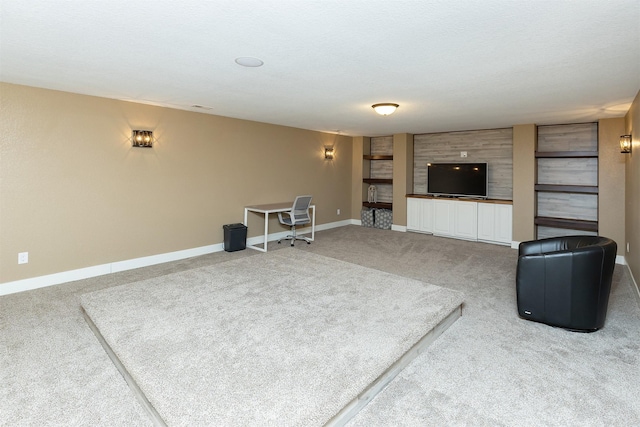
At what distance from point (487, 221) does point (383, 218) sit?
232 cm

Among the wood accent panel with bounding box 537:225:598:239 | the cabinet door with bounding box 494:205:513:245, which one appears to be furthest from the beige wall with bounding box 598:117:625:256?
the cabinet door with bounding box 494:205:513:245

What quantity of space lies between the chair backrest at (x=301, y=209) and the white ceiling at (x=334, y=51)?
6.70 feet

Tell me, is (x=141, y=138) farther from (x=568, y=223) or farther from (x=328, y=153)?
(x=568, y=223)

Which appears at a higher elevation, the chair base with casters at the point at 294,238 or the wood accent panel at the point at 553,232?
the wood accent panel at the point at 553,232

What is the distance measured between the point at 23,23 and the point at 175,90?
1.76 meters

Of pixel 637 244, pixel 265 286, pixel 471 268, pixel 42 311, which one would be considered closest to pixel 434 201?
pixel 471 268

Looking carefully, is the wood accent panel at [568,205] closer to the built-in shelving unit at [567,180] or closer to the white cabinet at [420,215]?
the built-in shelving unit at [567,180]

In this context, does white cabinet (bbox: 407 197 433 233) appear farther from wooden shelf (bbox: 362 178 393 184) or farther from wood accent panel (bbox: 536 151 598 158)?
wood accent panel (bbox: 536 151 598 158)

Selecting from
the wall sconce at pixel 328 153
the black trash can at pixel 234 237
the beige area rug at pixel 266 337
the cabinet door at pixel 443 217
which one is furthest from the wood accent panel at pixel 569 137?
the black trash can at pixel 234 237

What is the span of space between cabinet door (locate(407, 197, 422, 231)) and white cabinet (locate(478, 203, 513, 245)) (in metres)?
1.29

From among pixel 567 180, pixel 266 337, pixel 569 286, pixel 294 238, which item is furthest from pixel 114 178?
pixel 567 180

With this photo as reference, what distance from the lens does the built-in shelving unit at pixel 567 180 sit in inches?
223

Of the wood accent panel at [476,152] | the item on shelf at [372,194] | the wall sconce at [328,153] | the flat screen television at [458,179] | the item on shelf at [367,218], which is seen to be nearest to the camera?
the wood accent panel at [476,152]

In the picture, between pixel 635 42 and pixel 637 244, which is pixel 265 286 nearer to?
pixel 635 42
